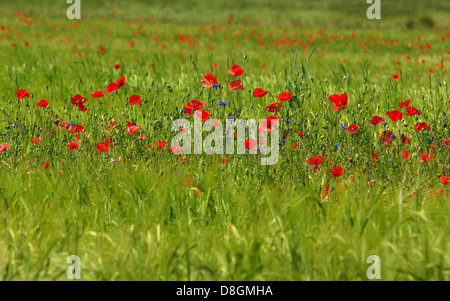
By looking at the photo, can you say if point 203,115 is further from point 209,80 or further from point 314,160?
point 314,160

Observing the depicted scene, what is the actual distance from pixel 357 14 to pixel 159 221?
74.8ft

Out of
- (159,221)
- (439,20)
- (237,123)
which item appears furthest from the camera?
(439,20)

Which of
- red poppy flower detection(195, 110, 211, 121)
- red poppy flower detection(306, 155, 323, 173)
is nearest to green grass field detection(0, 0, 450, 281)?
red poppy flower detection(306, 155, 323, 173)

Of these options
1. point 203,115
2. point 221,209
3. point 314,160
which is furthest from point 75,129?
point 314,160

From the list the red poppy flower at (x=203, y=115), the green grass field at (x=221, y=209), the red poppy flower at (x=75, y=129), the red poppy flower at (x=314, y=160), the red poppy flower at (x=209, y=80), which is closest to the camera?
the green grass field at (x=221, y=209)

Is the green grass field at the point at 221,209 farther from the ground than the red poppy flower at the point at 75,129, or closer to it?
closer to it

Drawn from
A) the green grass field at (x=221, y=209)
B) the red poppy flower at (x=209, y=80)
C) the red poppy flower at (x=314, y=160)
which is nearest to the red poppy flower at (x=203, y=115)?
the green grass field at (x=221, y=209)

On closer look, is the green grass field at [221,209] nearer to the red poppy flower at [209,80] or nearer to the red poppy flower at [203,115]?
the red poppy flower at [203,115]

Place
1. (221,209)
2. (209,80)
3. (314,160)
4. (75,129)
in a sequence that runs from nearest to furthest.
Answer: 1. (221,209)
2. (314,160)
3. (75,129)
4. (209,80)

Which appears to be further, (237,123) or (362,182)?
(237,123)

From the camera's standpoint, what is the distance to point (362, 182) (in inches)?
92.4

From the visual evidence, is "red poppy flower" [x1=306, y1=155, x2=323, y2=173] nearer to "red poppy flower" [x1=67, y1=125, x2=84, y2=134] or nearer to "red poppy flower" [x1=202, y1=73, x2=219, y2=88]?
"red poppy flower" [x1=202, y1=73, x2=219, y2=88]
